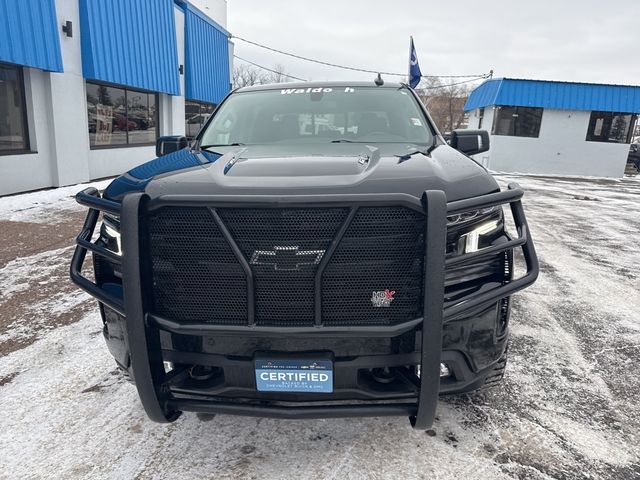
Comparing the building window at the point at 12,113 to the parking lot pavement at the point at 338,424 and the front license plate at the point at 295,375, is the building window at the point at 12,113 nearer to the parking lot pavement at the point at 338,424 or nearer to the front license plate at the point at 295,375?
the parking lot pavement at the point at 338,424

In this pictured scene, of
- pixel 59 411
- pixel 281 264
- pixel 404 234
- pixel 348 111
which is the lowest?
pixel 59 411

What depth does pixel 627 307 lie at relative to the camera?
165 inches

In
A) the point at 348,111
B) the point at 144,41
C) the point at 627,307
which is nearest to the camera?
the point at 348,111

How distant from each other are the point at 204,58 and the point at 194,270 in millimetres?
18348

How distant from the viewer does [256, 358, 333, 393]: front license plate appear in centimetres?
179

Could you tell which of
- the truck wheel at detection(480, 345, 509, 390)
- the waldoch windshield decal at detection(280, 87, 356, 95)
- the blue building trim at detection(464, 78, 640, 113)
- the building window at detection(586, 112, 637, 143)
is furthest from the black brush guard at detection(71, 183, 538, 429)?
the building window at detection(586, 112, 637, 143)

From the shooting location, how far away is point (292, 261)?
1778 mm

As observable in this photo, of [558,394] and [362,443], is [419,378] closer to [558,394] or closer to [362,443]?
[362,443]

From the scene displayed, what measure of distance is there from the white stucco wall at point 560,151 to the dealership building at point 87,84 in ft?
45.3

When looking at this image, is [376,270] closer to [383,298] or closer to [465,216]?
[383,298]

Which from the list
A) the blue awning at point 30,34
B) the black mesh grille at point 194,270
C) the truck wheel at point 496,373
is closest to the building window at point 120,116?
the blue awning at point 30,34

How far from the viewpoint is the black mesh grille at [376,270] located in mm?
1757

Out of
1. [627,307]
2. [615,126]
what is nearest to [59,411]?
[627,307]

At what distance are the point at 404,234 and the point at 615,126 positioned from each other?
22.4 m
